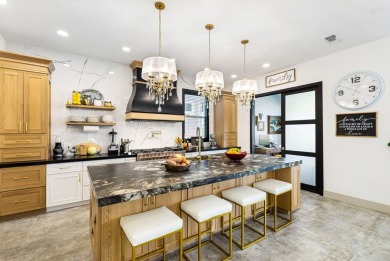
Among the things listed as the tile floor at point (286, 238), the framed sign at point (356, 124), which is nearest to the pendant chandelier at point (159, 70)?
the tile floor at point (286, 238)

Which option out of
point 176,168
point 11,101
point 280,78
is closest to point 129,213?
point 176,168

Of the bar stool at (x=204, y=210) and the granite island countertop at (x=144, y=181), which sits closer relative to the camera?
the granite island countertop at (x=144, y=181)

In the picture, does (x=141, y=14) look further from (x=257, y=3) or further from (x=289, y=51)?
(x=289, y=51)

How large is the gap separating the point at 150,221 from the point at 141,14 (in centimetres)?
→ 257

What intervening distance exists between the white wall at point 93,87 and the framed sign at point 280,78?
2987mm

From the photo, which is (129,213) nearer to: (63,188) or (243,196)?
(243,196)

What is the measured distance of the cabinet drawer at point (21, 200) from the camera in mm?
2789

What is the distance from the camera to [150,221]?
1.49 meters

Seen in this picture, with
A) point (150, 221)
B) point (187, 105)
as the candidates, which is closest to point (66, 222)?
point (150, 221)

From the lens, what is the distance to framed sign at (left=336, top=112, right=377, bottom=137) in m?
3.21

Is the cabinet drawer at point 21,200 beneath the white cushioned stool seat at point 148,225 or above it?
beneath

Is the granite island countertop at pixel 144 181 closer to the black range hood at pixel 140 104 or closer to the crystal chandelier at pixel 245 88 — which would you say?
the crystal chandelier at pixel 245 88

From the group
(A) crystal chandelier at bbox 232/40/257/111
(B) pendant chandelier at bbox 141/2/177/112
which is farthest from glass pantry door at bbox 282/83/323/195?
(B) pendant chandelier at bbox 141/2/177/112

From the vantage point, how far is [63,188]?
10.3 feet
